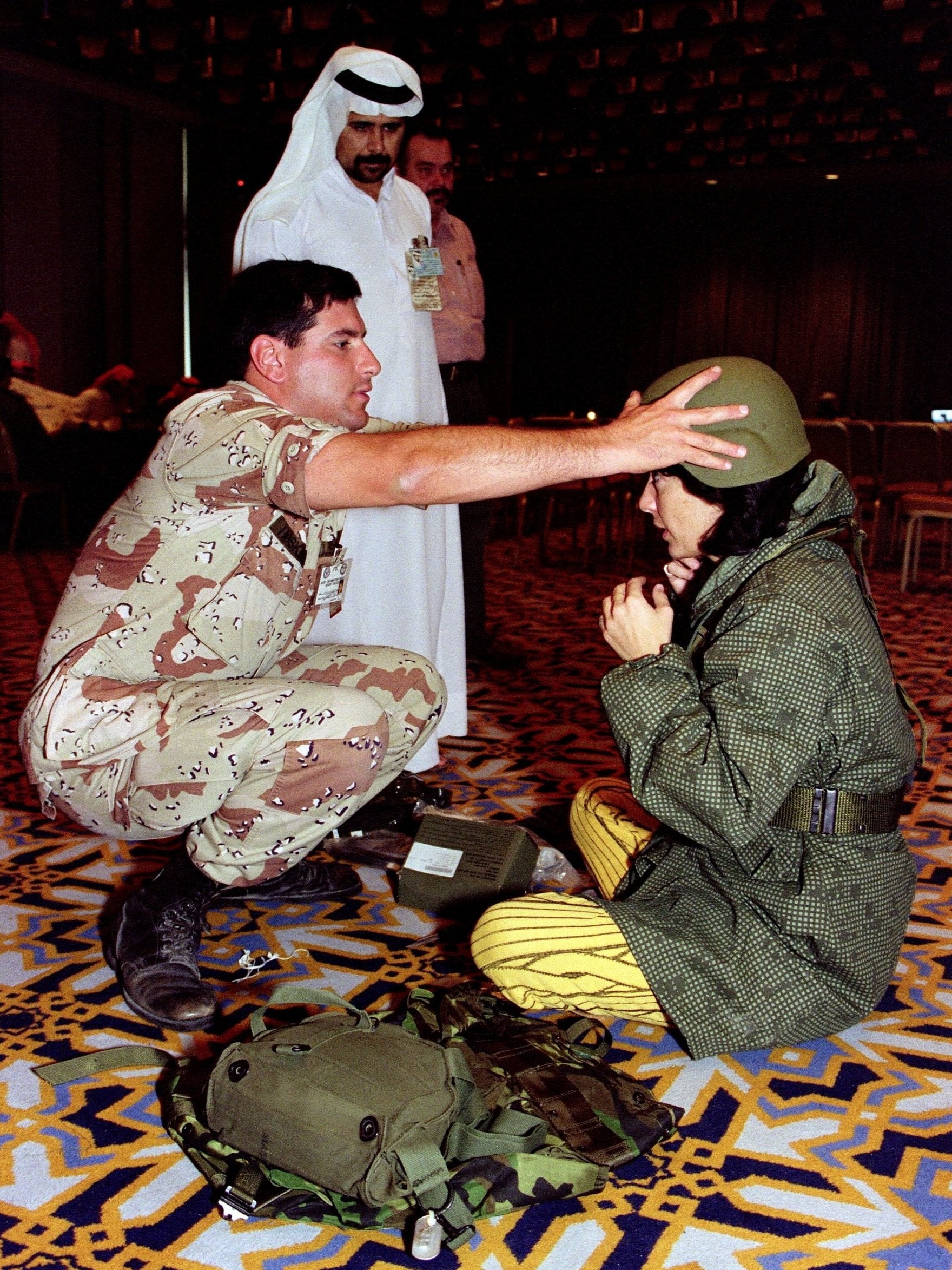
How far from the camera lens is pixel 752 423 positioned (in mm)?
1875

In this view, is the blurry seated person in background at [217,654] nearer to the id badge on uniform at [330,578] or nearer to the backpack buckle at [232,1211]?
the id badge on uniform at [330,578]

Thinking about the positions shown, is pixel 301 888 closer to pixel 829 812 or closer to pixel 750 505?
pixel 829 812

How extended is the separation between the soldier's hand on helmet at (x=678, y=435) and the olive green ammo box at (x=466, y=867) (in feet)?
3.43

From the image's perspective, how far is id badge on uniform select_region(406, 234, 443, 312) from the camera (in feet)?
11.1

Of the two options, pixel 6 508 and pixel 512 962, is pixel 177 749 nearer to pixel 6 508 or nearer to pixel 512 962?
pixel 512 962

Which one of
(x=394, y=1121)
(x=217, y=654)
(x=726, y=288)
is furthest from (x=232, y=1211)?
(x=726, y=288)

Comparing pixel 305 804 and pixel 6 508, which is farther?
pixel 6 508

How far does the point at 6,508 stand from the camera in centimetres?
845

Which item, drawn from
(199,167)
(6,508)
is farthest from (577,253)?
(6,508)

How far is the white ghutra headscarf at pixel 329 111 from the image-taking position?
10.0ft

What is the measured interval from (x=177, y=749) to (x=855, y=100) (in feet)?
33.6

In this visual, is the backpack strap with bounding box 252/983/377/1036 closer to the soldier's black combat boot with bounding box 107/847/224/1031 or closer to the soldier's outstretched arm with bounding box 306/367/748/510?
the soldier's black combat boot with bounding box 107/847/224/1031

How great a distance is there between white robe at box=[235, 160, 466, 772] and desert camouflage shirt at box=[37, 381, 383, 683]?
3.15 ft

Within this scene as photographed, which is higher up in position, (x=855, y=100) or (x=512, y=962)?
(x=855, y=100)
